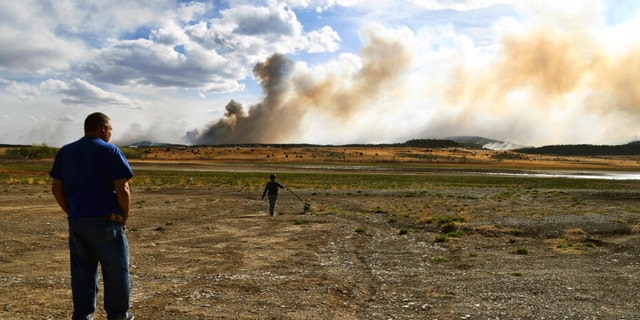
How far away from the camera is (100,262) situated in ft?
19.5

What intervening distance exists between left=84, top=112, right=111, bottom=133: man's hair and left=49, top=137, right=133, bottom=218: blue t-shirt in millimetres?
167

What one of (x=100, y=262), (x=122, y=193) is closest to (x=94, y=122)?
(x=122, y=193)

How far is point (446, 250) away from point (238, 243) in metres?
7.07

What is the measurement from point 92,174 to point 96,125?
651mm

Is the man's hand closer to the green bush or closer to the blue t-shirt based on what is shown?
the blue t-shirt

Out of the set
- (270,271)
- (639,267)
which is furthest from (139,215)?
(639,267)

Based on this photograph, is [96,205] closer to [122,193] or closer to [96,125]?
[122,193]

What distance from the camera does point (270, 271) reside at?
12.1 meters

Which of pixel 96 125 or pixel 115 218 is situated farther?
pixel 96 125

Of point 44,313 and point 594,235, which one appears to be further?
point 594,235

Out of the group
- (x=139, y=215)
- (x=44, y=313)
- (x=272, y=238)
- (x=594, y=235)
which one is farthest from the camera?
(x=139, y=215)

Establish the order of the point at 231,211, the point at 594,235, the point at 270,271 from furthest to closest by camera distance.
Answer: the point at 231,211, the point at 594,235, the point at 270,271

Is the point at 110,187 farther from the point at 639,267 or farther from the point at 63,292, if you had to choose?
the point at 639,267

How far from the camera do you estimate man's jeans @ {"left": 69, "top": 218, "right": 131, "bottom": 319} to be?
5.93 meters
